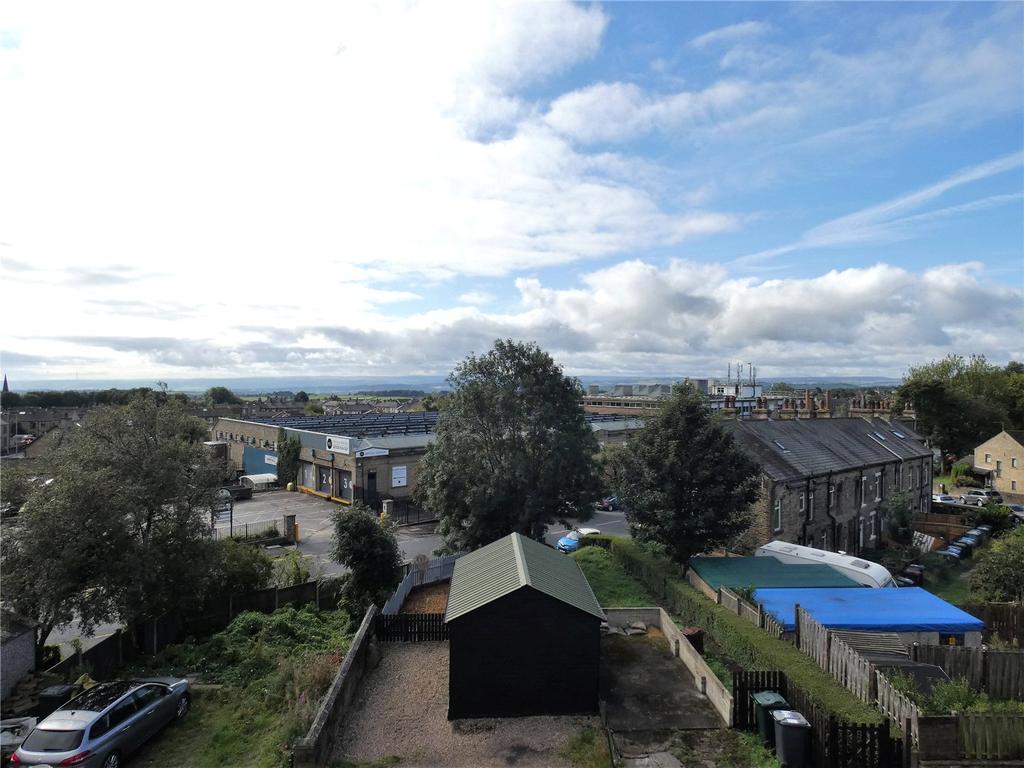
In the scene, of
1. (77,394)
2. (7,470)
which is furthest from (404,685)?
(77,394)

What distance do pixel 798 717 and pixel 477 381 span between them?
56.0 ft

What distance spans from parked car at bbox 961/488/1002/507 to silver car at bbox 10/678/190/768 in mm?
52529

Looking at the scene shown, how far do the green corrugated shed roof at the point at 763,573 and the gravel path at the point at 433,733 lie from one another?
32.2 feet

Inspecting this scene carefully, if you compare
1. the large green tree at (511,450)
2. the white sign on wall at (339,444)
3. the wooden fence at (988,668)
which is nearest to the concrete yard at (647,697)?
the wooden fence at (988,668)

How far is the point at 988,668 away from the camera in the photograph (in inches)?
505

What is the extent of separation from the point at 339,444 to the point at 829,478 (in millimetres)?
31665

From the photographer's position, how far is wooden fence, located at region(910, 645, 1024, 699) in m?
12.7

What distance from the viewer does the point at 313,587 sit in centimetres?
2250

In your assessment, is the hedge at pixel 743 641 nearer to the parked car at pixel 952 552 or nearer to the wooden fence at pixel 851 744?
the wooden fence at pixel 851 744

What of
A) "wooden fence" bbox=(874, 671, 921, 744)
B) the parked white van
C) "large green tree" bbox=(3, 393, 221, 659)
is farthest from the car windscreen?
the parked white van

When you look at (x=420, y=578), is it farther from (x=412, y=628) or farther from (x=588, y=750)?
(x=588, y=750)

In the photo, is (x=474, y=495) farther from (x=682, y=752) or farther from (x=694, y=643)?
(x=682, y=752)

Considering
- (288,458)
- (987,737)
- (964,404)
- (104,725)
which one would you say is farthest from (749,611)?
(964,404)

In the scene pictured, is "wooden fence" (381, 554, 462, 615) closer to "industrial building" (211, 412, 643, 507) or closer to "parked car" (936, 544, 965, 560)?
"industrial building" (211, 412, 643, 507)
